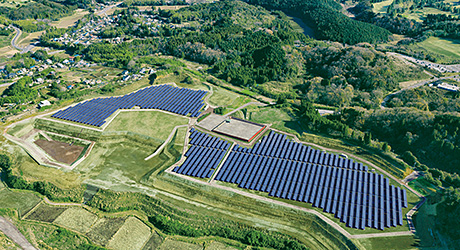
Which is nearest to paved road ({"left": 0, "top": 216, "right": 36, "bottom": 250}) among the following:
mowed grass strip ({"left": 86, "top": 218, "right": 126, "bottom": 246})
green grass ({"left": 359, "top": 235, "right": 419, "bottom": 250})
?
mowed grass strip ({"left": 86, "top": 218, "right": 126, "bottom": 246})

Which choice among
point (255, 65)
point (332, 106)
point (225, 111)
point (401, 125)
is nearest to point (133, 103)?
point (225, 111)

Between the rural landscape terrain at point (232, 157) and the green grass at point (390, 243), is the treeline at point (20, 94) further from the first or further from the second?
the green grass at point (390, 243)

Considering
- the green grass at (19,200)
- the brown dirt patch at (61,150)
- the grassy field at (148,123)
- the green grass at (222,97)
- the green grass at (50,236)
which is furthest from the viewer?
the green grass at (222,97)

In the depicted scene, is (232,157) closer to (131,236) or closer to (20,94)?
(131,236)

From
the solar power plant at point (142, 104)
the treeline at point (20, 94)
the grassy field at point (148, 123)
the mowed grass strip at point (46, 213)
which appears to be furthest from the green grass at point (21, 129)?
the mowed grass strip at point (46, 213)

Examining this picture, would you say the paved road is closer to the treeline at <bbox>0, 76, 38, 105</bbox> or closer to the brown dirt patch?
the brown dirt patch

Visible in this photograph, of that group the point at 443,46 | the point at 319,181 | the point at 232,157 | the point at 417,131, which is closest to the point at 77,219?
the point at 232,157
